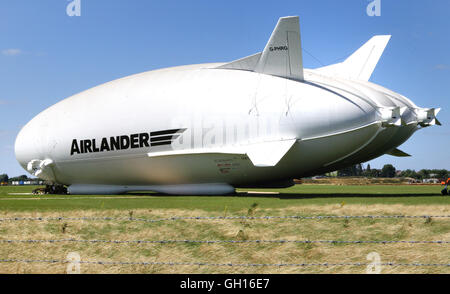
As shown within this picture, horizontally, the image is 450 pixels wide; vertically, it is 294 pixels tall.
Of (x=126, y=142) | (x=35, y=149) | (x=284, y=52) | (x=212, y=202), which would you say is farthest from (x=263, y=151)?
(x=35, y=149)

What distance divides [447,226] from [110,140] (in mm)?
29364

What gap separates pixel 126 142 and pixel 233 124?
9900 mm

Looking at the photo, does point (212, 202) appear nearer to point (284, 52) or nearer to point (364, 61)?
point (284, 52)

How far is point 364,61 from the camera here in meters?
42.6

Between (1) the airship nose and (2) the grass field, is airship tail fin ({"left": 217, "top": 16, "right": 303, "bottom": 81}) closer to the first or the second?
(2) the grass field

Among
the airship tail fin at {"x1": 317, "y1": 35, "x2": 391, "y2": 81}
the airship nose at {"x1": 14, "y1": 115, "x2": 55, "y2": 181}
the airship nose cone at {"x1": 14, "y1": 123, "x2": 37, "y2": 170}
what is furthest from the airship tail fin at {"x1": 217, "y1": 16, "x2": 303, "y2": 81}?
the airship nose cone at {"x1": 14, "y1": 123, "x2": 37, "y2": 170}

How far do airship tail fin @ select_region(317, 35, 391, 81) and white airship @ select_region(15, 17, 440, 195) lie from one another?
4.0 inches

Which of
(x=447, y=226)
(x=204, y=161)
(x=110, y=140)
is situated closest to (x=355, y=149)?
(x=204, y=161)

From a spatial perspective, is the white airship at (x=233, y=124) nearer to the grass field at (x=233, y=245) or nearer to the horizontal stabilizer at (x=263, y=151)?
the horizontal stabilizer at (x=263, y=151)

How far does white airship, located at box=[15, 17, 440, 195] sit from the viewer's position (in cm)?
3394

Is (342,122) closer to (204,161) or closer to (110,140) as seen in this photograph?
(204,161)

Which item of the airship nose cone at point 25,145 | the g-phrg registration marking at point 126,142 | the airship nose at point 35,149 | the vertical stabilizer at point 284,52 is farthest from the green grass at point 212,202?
the airship nose cone at point 25,145

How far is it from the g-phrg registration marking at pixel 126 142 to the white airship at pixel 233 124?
3.5 inches

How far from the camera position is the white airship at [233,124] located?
111ft
